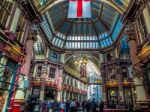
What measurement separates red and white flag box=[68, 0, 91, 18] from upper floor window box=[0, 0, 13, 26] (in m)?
5.29

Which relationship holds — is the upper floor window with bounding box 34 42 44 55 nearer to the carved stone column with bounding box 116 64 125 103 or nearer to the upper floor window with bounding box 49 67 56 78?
the upper floor window with bounding box 49 67 56 78

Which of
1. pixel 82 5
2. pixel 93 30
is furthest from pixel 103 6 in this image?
pixel 82 5

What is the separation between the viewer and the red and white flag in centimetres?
1361

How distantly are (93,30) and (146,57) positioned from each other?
25.4m

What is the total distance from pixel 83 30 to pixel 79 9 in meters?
23.1

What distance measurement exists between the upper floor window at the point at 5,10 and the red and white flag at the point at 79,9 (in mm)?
5293

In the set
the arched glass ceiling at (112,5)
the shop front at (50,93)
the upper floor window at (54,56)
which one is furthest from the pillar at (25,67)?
the upper floor window at (54,56)

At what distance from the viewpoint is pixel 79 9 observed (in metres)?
14.0

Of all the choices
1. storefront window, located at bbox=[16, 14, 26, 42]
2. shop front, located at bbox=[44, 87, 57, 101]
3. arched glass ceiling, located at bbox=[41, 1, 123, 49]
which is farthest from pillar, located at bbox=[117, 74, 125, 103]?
storefront window, located at bbox=[16, 14, 26, 42]

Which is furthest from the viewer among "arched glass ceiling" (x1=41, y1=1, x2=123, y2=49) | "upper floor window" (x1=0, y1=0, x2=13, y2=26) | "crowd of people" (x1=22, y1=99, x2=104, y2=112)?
"arched glass ceiling" (x1=41, y1=1, x2=123, y2=49)

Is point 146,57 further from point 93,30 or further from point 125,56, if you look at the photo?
point 93,30

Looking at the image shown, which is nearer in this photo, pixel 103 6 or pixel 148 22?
pixel 148 22

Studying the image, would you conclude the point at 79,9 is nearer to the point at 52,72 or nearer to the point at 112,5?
the point at 112,5

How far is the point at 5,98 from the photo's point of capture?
11.4 m
